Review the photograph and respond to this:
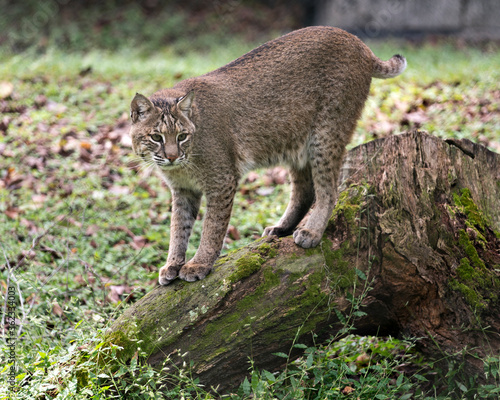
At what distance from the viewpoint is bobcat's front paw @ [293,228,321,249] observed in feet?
13.3

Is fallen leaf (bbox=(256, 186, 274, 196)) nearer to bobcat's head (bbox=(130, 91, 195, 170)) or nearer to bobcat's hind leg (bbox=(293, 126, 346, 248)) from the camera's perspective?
bobcat's hind leg (bbox=(293, 126, 346, 248))

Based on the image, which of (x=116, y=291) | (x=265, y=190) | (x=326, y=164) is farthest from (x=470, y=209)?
(x=265, y=190)

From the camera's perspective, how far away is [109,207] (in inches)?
261

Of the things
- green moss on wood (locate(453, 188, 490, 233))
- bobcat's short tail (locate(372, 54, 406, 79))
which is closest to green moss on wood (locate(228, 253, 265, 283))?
green moss on wood (locate(453, 188, 490, 233))

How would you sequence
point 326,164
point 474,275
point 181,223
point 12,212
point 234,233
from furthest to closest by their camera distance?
point 12,212, point 234,233, point 326,164, point 181,223, point 474,275

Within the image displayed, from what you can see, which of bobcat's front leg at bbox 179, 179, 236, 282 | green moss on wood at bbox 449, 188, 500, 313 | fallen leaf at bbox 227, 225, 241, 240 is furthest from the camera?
fallen leaf at bbox 227, 225, 241, 240

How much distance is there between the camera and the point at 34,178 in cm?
708

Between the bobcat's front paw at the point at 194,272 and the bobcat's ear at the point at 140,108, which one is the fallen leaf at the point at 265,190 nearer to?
the bobcat's ear at the point at 140,108

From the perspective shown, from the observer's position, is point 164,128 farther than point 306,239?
Yes

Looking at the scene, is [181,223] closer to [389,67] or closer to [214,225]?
[214,225]

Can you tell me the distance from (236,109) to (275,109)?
1.12ft

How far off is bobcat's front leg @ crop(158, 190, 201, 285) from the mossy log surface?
0.47 m

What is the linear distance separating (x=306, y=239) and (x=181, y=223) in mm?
1147

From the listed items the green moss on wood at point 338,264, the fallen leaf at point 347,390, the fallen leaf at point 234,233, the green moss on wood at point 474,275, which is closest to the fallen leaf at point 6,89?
the fallen leaf at point 234,233
